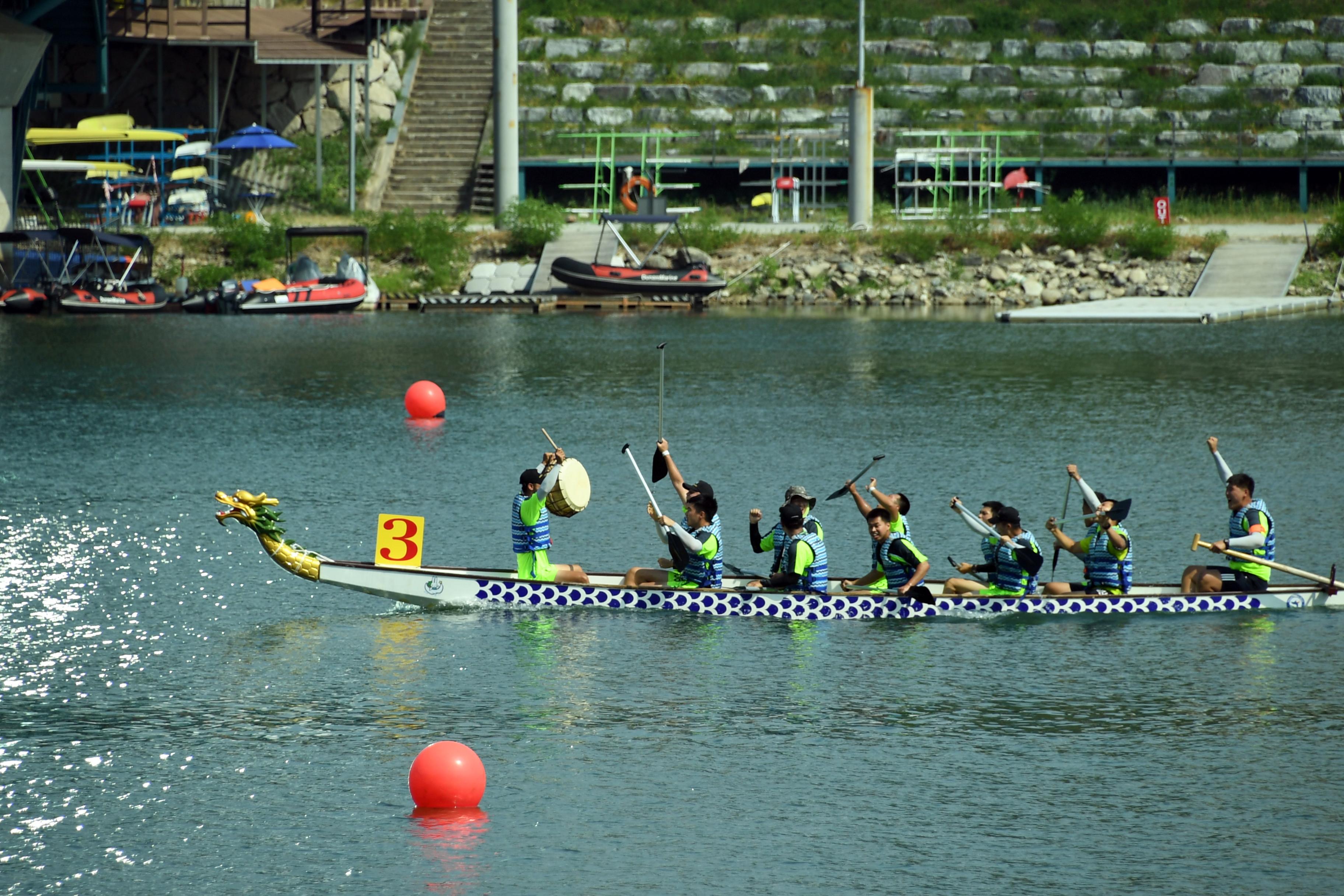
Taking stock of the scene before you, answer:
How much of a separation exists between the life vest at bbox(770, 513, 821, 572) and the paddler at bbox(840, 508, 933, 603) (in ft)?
2.10

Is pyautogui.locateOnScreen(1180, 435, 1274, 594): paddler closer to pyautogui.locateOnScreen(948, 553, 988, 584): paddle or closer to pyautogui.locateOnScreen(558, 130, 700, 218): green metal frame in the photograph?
pyautogui.locateOnScreen(948, 553, 988, 584): paddle

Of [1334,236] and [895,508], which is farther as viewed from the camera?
[1334,236]

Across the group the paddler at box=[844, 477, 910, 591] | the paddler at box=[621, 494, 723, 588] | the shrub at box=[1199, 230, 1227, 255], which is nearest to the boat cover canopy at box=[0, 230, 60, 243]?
the shrub at box=[1199, 230, 1227, 255]

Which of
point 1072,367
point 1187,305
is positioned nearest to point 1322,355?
point 1072,367

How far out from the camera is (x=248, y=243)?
189 feet

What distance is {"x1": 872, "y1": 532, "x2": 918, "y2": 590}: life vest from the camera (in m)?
20.4

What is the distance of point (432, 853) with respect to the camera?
13578 mm

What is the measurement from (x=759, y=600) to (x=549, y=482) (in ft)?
9.14

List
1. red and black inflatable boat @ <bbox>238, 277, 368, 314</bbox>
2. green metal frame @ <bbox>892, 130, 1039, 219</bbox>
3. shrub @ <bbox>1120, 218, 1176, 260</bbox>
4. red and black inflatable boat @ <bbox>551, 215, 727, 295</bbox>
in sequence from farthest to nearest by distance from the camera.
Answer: green metal frame @ <bbox>892, 130, 1039, 219</bbox>, shrub @ <bbox>1120, 218, 1176, 260</bbox>, red and black inflatable boat @ <bbox>551, 215, 727, 295</bbox>, red and black inflatable boat @ <bbox>238, 277, 368, 314</bbox>

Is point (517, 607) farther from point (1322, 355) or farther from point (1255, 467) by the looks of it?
point (1322, 355)

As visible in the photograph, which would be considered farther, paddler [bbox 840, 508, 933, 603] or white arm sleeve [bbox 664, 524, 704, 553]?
paddler [bbox 840, 508, 933, 603]

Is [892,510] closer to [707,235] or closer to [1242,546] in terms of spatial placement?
[1242,546]

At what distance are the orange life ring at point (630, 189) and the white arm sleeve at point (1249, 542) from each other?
120 feet

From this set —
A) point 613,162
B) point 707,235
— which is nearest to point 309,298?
point 613,162
